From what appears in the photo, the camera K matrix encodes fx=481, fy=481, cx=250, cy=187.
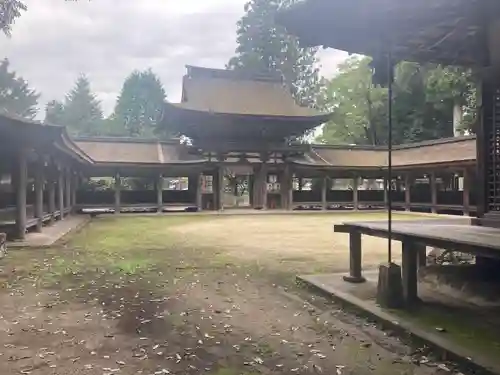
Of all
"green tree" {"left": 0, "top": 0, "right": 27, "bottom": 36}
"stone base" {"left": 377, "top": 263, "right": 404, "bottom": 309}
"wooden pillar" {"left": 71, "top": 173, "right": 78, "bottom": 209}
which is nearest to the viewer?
"stone base" {"left": 377, "top": 263, "right": 404, "bottom": 309}

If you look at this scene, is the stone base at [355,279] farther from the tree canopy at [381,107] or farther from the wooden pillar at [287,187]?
the tree canopy at [381,107]

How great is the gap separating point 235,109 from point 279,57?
1926cm

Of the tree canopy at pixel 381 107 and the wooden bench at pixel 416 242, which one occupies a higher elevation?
the tree canopy at pixel 381 107

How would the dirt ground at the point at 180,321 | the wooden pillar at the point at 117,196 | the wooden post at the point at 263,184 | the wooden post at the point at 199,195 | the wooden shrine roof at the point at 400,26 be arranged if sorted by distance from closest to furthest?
the dirt ground at the point at 180,321, the wooden shrine roof at the point at 400,26, the wooden pillar at the point at 117,196, the wooden post at the point at 199,195, the wooden post at the point at 263,184

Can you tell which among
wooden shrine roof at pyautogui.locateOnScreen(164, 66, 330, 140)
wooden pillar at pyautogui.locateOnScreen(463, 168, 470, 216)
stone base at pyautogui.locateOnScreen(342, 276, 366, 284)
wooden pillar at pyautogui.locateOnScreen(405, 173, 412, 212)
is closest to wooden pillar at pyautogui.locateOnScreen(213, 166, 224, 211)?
wooden shrine roof at pyautogui.locateOnScreen(164, 66, 330, 140)

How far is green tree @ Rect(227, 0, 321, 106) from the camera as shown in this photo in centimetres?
4281

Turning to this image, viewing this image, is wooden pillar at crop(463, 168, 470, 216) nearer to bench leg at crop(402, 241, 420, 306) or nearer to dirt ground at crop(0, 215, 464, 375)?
dirt ground at crop(0, 215, 464, 375)

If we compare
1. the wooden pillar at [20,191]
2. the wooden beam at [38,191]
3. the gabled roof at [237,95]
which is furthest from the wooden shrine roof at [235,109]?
the wooden pillar at [20,191]

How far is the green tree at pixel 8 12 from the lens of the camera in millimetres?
Answer: 9469

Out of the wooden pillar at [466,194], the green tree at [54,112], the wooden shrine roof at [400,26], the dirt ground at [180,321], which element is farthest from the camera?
the green tree at [54,112]

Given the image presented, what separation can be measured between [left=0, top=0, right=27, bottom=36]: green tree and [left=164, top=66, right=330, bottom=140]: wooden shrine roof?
45.6 feet

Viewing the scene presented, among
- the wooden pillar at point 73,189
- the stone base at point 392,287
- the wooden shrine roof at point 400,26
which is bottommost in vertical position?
the stone base at point 392,287

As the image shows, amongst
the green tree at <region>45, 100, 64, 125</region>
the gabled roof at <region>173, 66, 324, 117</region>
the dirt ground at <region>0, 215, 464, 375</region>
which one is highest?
the green tree at <region>45, 100, 64, 125</region>

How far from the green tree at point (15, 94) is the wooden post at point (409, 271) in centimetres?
5301
